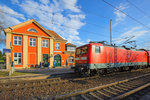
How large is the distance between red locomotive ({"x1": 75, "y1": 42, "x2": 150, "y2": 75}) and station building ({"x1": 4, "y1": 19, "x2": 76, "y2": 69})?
11809 millimetres

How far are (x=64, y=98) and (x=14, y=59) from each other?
16802mm

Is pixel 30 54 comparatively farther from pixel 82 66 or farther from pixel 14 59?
pixel 82 66

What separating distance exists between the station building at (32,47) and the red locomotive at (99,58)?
11.8m

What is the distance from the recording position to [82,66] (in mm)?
8266

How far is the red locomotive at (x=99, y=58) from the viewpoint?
7.79 m

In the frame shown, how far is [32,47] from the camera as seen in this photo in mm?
18141

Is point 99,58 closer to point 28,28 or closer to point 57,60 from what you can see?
point 57,60

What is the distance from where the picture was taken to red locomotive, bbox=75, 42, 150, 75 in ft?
25.6

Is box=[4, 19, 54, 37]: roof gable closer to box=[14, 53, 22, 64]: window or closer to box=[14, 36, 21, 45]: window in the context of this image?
box=[14, 36, 21, 45]: window

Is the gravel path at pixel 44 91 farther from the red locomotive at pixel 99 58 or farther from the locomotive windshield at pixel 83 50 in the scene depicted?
the locomotive windshield at pixel 83 50

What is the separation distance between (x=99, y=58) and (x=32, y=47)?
49.7 ft

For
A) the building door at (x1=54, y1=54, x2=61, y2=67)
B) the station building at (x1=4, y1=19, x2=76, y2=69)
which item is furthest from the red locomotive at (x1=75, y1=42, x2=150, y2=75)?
the building door at (x1=54, y1=54, x2=61, y2=67)

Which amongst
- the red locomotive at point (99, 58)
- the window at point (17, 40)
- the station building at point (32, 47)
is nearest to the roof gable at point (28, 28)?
the station building at point (32, 47)

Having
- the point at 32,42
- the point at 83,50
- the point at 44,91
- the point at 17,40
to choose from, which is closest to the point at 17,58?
the point at 17,40
